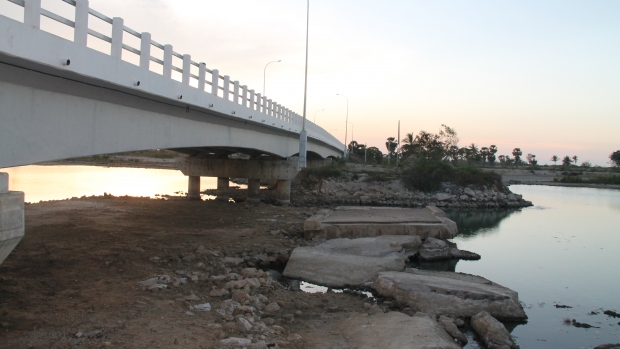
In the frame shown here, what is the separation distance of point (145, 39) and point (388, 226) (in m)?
10.1

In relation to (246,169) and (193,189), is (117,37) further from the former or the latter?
(193,189)

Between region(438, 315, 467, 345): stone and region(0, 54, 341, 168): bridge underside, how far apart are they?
25.4 feet

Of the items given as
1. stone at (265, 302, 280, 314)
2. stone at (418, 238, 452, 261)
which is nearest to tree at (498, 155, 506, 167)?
stone at (418, 238, 452, 261)

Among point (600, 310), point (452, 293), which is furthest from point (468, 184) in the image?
point (452, 293)

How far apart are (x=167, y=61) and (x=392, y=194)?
28.9 meters

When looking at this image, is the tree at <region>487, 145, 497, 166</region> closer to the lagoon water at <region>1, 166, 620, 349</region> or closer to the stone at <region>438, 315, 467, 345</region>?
the lagoon water at <region>1, 166, 620, 349</region>

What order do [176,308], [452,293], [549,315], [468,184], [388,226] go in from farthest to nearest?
[468,184]
[388,226]
[549,315]
[452,293]
[176,308]

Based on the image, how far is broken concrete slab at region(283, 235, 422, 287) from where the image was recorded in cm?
1151

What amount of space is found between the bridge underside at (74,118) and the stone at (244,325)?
4.66 meters

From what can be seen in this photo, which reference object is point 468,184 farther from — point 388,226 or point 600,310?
point 600,310

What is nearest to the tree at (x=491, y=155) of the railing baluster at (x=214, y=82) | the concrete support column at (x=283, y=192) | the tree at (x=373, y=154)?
the tree at (x=373, y=154)

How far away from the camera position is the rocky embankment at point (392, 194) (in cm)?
3727

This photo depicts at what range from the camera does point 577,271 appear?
52.6ft

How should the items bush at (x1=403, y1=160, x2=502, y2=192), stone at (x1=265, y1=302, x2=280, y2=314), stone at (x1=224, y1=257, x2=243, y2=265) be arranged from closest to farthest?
1. stone at (x1=265, y1=302, x2=280, y2=314)
2. stone at (x1=224, y1=257, x2=243, y2=265)
3. bush at (x1=403, y1=160, x2=502, y2=192)
